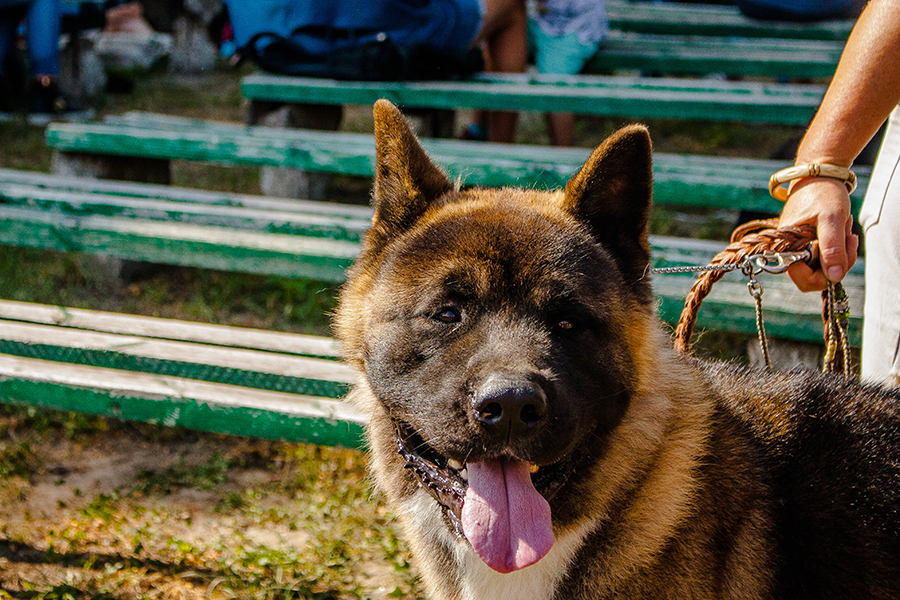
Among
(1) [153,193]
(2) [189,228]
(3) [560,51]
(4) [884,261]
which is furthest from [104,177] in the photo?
(4) [884,261]

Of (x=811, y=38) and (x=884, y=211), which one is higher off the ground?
(x=811, y=38)

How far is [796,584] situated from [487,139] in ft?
17.4

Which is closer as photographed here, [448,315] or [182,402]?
[448,315]

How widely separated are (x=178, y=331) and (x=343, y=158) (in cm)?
165

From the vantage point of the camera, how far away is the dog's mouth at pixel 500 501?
1.82 metres

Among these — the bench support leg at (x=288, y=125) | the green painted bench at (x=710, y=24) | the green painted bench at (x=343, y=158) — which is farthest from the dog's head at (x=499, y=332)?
the green painted bench at (x=710, y=24)

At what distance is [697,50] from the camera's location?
6828 millimetres

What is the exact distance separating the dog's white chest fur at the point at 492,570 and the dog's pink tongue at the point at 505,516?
0.52 ft

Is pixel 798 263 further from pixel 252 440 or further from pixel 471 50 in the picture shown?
pixel 471 50

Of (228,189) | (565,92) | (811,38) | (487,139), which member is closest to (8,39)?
(228,189)

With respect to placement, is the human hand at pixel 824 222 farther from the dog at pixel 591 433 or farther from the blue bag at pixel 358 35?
the blue bag at pixel 358 35

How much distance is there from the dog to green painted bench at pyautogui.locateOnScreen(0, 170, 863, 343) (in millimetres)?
1253

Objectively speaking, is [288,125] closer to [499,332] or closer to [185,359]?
[185,359]

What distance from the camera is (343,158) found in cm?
450
